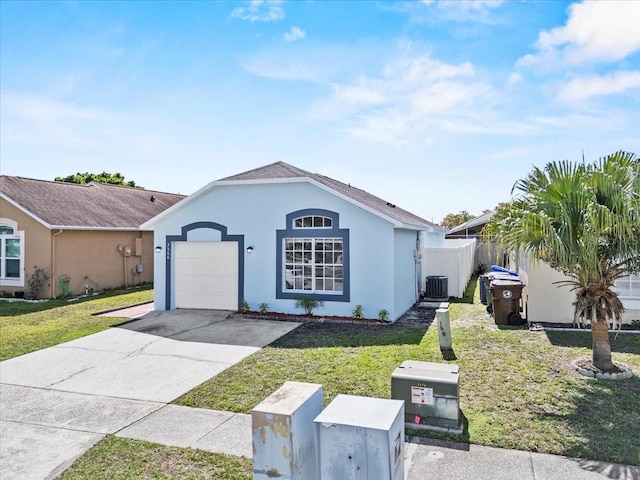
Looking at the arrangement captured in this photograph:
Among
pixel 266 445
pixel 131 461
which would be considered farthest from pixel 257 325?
pixel 266 445

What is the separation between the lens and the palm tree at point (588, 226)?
22.4ft

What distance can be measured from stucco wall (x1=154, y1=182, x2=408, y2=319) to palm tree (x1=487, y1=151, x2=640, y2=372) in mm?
4947

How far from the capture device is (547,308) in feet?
38.0

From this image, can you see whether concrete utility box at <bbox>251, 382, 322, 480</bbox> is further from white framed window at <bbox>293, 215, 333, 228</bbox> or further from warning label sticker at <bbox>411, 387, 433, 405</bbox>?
white framed window at <bbox>293, 215, 333, 228</bbox>

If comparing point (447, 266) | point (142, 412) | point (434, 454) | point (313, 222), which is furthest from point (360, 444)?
point (447, 266)

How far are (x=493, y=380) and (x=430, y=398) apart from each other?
2.27 m

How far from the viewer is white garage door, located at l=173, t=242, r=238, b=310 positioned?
561 inches

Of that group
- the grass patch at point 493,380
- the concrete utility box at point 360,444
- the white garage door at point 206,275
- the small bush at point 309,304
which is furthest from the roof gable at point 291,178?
the concrete utility box at point 360,444

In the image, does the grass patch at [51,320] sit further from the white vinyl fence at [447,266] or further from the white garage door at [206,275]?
the white vinyl fence at [447,266]

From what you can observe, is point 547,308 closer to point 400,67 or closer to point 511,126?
point 511,126

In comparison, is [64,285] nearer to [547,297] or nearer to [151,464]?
[151,464]

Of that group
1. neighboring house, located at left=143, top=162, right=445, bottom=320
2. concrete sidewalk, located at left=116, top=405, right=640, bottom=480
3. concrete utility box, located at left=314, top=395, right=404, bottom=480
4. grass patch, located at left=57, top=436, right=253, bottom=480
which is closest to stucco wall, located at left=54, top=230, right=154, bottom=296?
neighboring house, located at left=143, top=162, right=445, bottom=320

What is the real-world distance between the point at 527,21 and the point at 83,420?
1103cm

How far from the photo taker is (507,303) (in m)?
11.8
